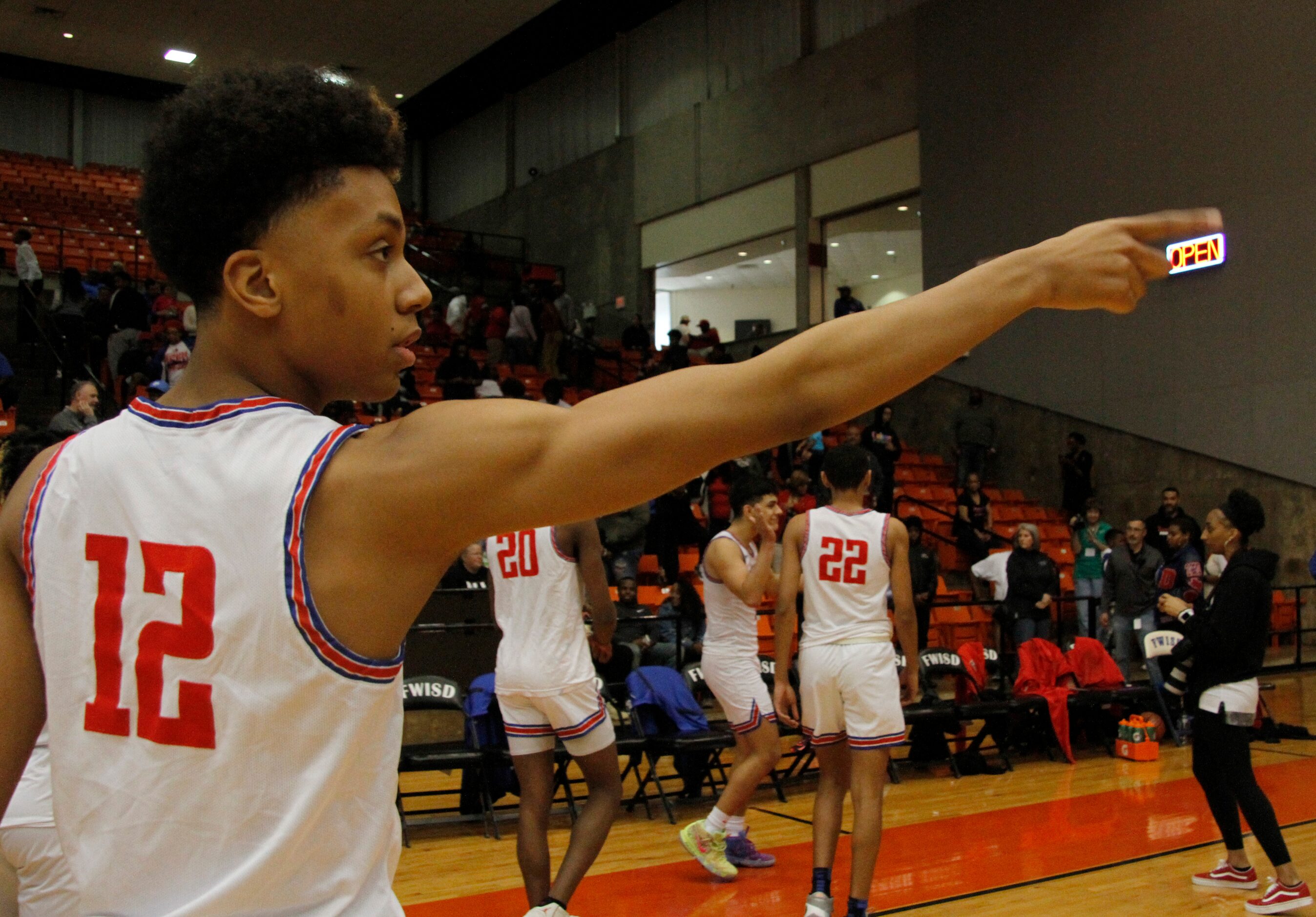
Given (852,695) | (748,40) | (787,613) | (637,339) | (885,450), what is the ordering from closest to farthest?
(852,695) < (787,613) < (885,450) < (637,339) < (748,40)

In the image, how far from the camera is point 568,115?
23.4m

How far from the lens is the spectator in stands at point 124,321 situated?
483 inches

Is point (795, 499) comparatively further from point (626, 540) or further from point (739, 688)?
point (739, 688)

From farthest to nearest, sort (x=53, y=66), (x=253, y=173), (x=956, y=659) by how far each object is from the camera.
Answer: (x=53, y=66) → (x=956, y=659) → (x=253, y=173)

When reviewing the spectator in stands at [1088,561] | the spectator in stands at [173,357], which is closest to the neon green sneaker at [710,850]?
the spectator in stands at [1088,561]

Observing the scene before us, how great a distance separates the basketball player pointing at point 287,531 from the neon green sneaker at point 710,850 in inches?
185

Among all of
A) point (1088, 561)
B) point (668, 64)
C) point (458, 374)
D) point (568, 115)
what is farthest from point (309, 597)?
point (568, 115)

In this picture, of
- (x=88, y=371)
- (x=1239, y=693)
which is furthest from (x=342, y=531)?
(x=88, y=371)

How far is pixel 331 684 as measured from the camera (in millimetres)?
1048

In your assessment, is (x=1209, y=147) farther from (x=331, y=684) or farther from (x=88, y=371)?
(x=331, y=684)

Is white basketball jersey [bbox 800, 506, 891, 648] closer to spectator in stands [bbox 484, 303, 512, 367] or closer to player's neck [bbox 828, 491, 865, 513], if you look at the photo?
player's neck [bbox 828, 491, 865, 513]

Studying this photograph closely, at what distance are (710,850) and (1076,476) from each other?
10.5m

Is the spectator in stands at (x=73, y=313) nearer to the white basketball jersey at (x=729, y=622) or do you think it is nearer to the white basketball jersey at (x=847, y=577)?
the white basketball jersey at (x=729, y=622)

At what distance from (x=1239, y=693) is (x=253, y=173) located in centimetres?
523
